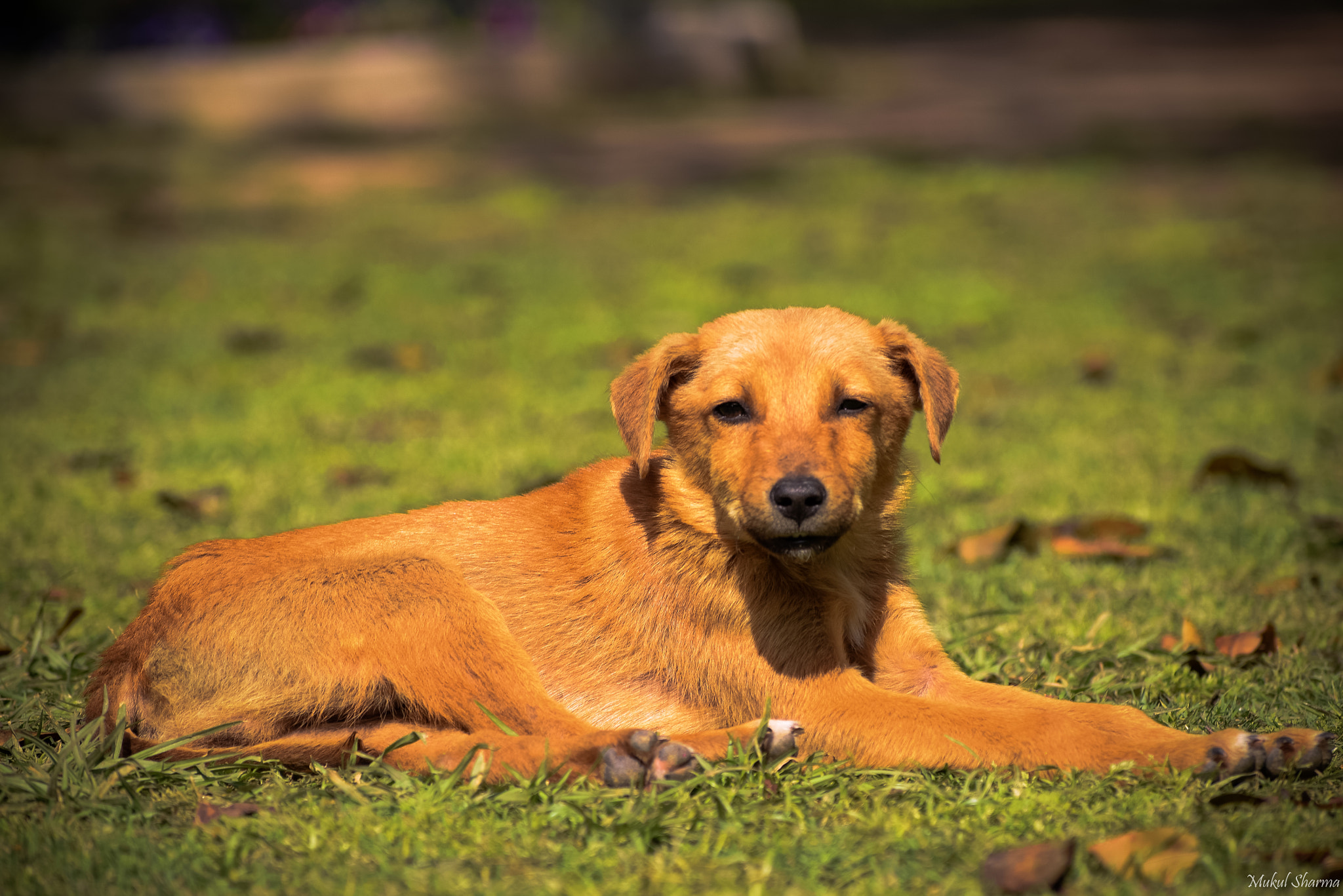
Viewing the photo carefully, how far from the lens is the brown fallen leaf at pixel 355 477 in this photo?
622cm

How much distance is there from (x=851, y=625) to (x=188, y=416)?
5.08 meters

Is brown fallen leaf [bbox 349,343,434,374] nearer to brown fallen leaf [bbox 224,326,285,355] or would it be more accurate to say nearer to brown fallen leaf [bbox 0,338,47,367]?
brown fallen leaf [bbox 224,326,285,355]

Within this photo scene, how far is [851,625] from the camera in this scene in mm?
3811

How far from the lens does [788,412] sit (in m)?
3.62

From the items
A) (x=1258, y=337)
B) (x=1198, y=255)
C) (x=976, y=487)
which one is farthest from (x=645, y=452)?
(x=1198, y=255)

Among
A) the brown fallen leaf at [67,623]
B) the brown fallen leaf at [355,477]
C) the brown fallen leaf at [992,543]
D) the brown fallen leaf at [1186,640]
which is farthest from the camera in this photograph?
the brown fallen leaf at [355,477]

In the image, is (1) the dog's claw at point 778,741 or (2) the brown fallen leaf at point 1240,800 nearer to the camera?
(2) the brown fallen leaf at point 1240,800

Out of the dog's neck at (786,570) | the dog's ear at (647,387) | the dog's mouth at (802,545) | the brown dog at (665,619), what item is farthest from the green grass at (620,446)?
the dog's ear at (647,387)

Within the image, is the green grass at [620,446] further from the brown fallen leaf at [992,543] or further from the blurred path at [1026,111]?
the blurred path at [1026,111]

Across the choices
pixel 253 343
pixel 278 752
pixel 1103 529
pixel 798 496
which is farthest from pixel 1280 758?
pixel 253 343

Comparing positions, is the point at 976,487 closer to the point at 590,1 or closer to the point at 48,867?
the point at 48,867

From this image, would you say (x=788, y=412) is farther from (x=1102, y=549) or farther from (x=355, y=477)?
(x=355, y=477)

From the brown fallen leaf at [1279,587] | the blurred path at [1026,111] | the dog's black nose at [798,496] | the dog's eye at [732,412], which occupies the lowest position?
the brown fallen leaf at [1279,587]

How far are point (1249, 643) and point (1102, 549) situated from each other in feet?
3.46
